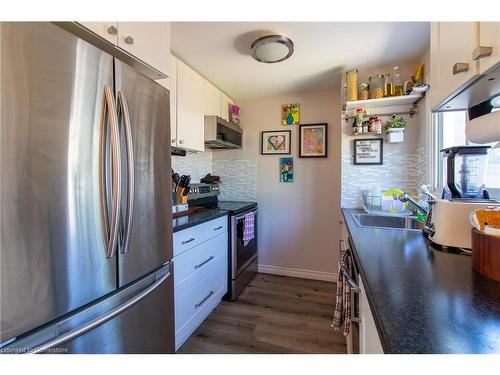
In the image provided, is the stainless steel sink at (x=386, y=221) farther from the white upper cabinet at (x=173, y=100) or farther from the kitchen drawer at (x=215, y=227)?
the white upper cabinet at (x=173, y=100)

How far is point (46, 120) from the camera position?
69cm

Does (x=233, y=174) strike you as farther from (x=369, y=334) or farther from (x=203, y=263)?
(x=369, y=334)

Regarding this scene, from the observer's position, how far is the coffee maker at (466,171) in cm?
111

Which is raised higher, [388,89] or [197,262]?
[388,89]

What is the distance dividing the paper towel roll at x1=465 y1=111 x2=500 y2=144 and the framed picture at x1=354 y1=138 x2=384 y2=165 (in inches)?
51.7

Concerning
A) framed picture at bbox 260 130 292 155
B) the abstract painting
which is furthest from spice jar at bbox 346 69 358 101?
the abstract painting

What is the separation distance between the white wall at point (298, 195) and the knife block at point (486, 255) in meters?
1.89

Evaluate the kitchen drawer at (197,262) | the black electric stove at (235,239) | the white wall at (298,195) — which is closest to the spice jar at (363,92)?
the white wall at (298,195)

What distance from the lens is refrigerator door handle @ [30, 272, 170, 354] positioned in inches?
27.2

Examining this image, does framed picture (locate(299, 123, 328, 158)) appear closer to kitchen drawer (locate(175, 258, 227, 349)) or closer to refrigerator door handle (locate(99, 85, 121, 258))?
kitchen drawer (locate(175, 258, 227, 349))

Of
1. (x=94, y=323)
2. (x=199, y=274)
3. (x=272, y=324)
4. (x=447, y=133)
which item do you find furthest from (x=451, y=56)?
(x=272, y=324)

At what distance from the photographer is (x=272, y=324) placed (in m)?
1.86

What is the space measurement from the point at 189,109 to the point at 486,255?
203cm
